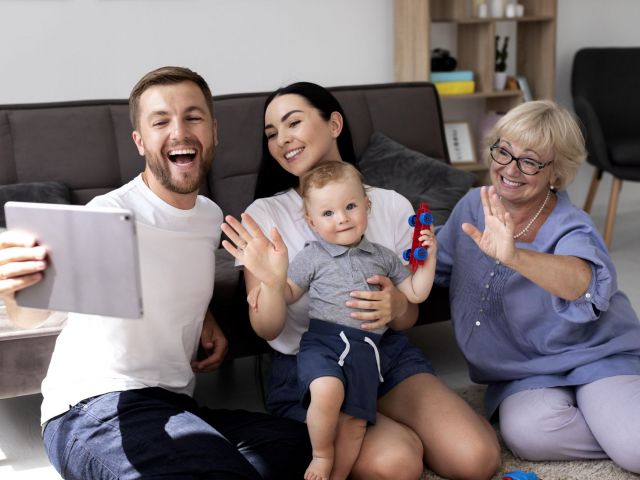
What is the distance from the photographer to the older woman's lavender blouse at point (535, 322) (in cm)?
212

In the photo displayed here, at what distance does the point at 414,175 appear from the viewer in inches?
123

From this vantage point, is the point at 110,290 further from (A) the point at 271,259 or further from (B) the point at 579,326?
(B) the point at 579,326

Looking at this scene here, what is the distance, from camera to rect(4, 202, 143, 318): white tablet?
1455mm

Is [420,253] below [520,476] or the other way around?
the other way around

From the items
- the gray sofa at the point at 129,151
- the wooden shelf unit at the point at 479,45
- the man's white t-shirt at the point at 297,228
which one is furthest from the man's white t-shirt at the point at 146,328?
the wooden shelf unit at the point at 479,45

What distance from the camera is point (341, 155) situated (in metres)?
2.26

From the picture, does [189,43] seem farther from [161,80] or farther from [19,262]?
[19,262]

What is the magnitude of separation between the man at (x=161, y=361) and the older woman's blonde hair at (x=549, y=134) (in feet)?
2.49

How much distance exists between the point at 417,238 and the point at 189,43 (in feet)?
8.23

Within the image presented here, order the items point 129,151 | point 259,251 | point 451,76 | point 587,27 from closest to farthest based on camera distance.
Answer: point 259,251, point 129,151, point 451,76, point 587,27

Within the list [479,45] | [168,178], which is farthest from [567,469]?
[479,45]

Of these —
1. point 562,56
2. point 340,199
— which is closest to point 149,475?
point 340,199

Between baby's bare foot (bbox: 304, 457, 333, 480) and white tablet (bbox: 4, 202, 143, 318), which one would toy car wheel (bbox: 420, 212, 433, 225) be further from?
white tablet (bbox: 4, 202, 143, 318)

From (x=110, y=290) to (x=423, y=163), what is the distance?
188 centimetres
